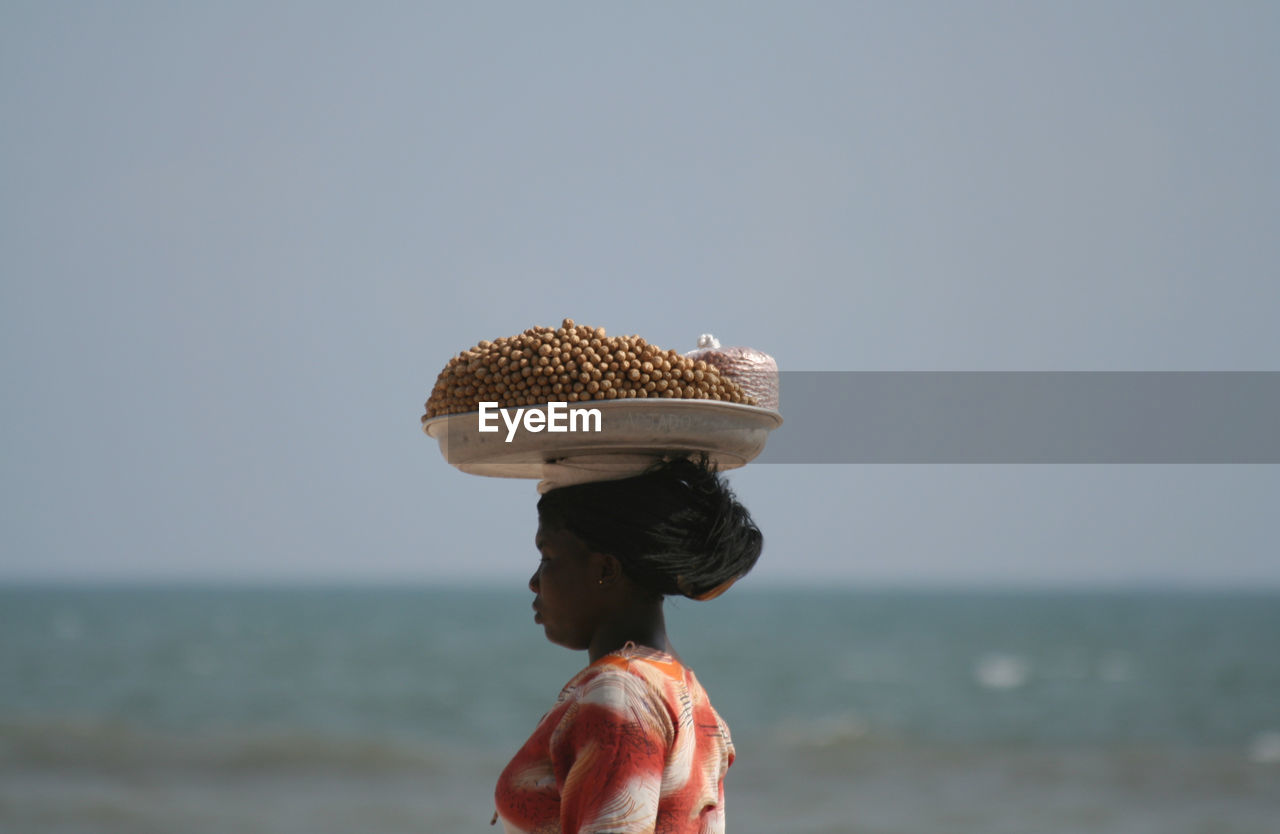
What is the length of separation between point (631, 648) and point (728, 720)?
20853mm

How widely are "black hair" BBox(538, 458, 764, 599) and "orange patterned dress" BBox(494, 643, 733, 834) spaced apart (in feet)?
0.50

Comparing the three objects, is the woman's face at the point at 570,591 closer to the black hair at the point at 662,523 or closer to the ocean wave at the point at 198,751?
the black hair at the point at 662,523

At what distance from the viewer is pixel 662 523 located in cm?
238

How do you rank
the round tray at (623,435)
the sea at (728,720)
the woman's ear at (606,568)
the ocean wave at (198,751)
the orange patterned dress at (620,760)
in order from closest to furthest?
the orange patterned dress at (620,760) < the round tray at (623,435) < the woman's ear at (606,568) < the sea at (728,720) < the ocean wave at (198,751)

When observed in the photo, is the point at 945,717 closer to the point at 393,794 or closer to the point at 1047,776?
the point at 1047,776

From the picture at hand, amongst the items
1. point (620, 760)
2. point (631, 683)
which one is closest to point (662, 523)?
point (631, 683)

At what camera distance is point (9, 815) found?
1387cm

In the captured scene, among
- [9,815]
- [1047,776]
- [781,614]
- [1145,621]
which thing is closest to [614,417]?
[9,815]

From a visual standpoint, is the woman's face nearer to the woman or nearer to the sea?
the woman

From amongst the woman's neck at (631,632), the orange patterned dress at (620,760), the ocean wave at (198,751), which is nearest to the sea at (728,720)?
the ocean wave at (198,751)

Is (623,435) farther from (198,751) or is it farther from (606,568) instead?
(198,751)

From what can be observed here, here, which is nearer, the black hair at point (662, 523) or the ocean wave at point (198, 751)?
the black hair at point (662, 523)

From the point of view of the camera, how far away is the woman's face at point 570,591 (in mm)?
2389

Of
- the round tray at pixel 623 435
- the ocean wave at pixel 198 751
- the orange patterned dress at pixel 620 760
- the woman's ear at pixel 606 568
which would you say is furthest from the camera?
the ocean wave at pixel 198 751
